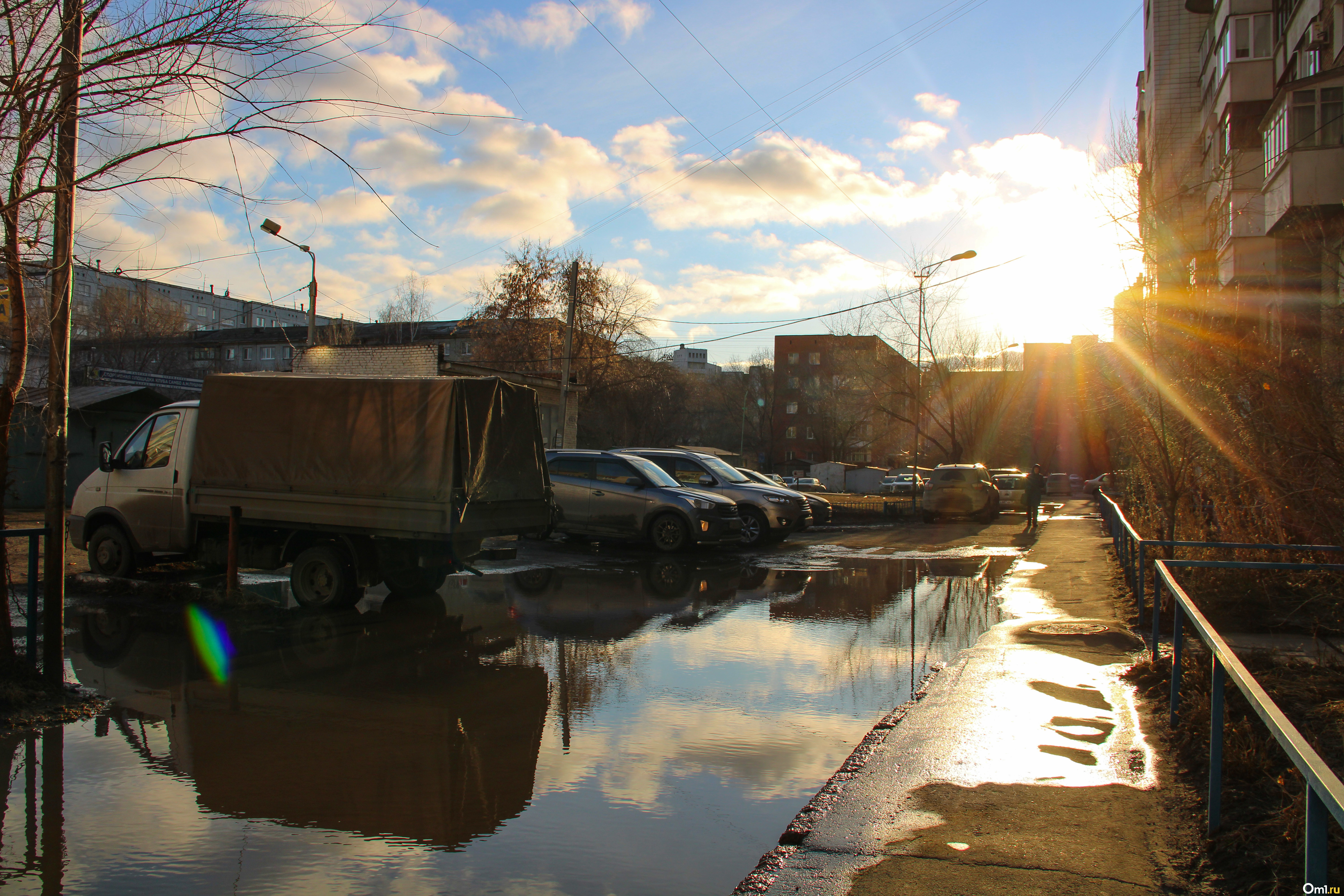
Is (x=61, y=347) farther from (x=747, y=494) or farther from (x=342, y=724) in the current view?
(x=747, y=494)

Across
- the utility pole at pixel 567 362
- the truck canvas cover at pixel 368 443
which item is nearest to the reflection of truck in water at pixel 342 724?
the truck canvas cover at pixel 368 443

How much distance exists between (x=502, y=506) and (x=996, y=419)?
48204 mm

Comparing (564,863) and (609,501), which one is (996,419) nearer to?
(609,501)

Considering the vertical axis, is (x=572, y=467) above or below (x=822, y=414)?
below

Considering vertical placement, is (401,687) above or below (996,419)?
below

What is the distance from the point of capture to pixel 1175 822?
396cm

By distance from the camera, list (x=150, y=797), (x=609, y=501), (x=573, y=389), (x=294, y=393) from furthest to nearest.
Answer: (x=573, y=389), (x=609, y=501), (x=294, y=393), (x=150, y=797)

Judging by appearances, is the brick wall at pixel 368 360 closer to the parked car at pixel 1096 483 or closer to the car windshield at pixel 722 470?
the car windshield at pixel 722 470

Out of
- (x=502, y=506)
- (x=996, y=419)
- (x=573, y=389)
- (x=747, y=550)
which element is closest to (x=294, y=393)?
(x=502, y=506)

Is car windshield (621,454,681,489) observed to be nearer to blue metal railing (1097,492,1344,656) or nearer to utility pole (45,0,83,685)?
blue metal railing (1097,492,1344,656)

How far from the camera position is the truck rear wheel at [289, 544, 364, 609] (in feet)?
30.6

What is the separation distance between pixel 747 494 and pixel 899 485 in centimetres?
3586

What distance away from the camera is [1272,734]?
3773 millimetres

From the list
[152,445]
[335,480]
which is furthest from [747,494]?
[152,445]
